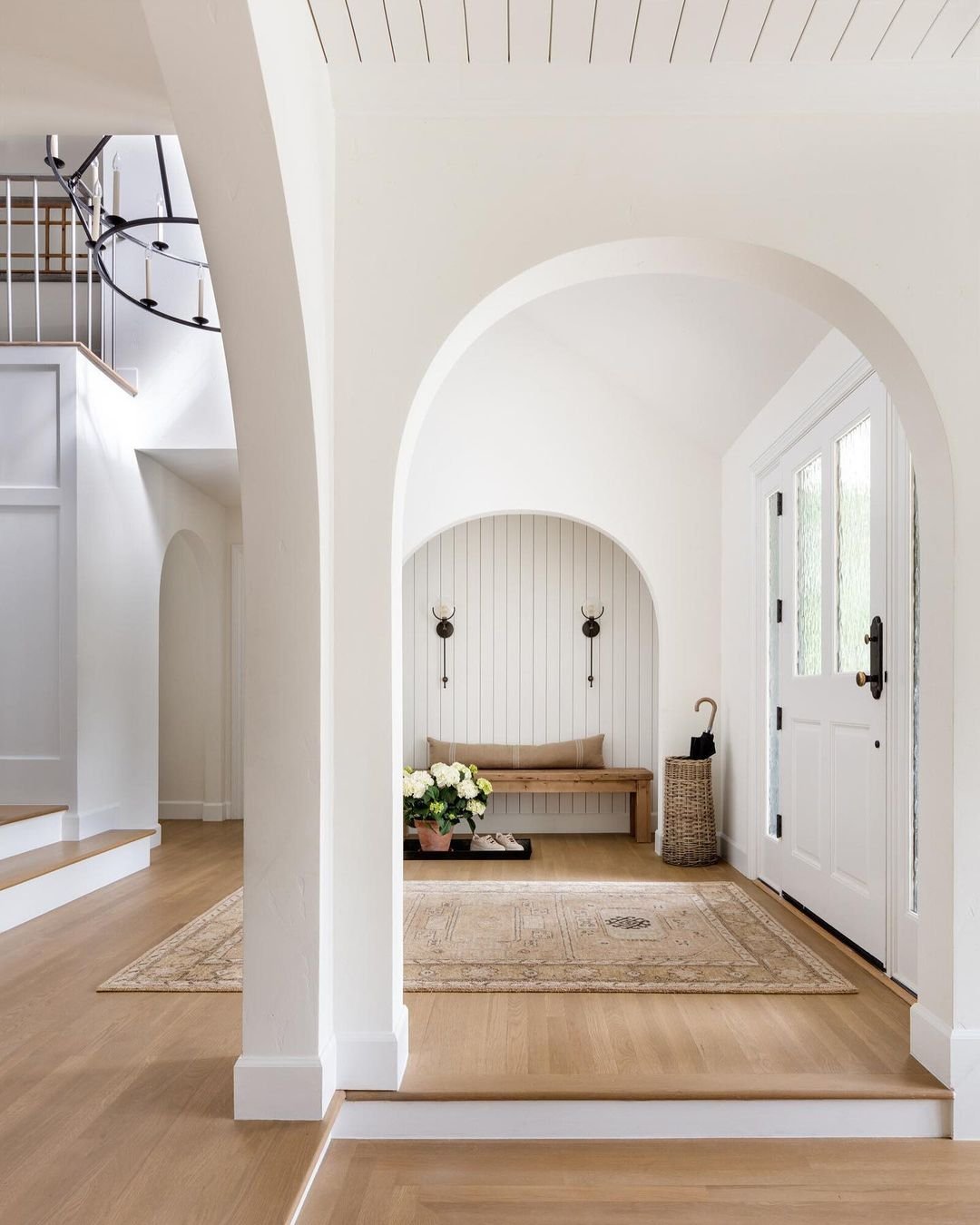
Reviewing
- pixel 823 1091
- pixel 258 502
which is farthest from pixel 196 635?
pixel 823 1091

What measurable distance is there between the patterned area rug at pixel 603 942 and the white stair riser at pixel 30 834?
195 centimetres

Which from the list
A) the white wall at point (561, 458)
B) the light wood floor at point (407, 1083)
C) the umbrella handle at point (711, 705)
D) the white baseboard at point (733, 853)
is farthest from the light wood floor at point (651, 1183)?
the white wall at point (561, 458)

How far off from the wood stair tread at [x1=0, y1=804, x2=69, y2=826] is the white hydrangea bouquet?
1963 mm

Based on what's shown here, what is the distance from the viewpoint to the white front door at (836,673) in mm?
3686

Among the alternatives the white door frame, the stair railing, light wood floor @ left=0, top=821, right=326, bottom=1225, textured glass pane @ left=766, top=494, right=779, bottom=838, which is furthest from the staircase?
the white door frame

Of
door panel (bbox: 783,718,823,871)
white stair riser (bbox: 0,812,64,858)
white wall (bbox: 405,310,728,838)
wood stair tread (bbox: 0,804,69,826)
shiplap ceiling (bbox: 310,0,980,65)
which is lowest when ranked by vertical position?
white stair riser (bbox: 0,812,64,858)

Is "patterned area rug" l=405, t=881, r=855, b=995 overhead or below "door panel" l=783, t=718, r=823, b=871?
below

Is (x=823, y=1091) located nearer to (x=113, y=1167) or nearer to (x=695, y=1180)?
(x=695, y=1180)

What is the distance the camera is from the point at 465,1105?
258 centimetres

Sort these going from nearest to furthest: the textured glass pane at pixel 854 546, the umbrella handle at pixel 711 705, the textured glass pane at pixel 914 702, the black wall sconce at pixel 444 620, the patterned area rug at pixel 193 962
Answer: the textured glass pane at pixel 914 702 → the patterned area rug at pixel 193 962 → the textured glass pane at pixel 854 546 → the umbrella handle at pixel 711 705 → the black wall sconce at pixel 444 620

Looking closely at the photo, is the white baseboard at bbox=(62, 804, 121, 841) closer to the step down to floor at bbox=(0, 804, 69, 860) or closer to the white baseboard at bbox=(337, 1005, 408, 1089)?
the step down to floor at bbox=(0, 804, 69, 860)

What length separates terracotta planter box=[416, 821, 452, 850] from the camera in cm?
624

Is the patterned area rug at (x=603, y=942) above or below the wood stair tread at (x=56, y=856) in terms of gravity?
below

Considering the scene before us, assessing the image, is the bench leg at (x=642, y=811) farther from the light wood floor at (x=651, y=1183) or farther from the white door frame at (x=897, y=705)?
the light wood floor at (x=651, y=1183)
